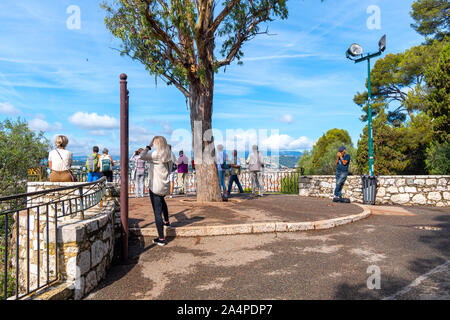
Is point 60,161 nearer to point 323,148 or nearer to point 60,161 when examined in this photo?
point 60,161

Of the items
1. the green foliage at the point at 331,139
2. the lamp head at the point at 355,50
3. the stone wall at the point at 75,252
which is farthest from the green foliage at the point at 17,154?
the green foliage at the point at 331,139

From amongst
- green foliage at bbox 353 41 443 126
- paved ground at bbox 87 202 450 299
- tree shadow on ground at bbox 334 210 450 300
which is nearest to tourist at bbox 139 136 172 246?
paved ground at bbox 87 202 450 299

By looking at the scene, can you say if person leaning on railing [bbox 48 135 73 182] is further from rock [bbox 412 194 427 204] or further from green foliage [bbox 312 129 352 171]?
green foliage [bbox 312 129 352 171]

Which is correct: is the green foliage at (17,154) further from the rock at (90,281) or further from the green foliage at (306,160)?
the green foliage at (306,160)

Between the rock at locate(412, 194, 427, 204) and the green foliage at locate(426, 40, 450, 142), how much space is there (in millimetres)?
3466

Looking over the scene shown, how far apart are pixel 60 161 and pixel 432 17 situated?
2862cm

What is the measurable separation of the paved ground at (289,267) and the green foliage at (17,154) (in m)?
13.4

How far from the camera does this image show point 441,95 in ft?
41.0

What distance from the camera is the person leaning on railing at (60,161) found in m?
6.71

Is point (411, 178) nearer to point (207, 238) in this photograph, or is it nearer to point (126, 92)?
point (207, 238)

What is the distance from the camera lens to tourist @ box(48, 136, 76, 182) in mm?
6704

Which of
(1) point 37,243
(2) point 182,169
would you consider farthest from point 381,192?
(1) point 37,243
